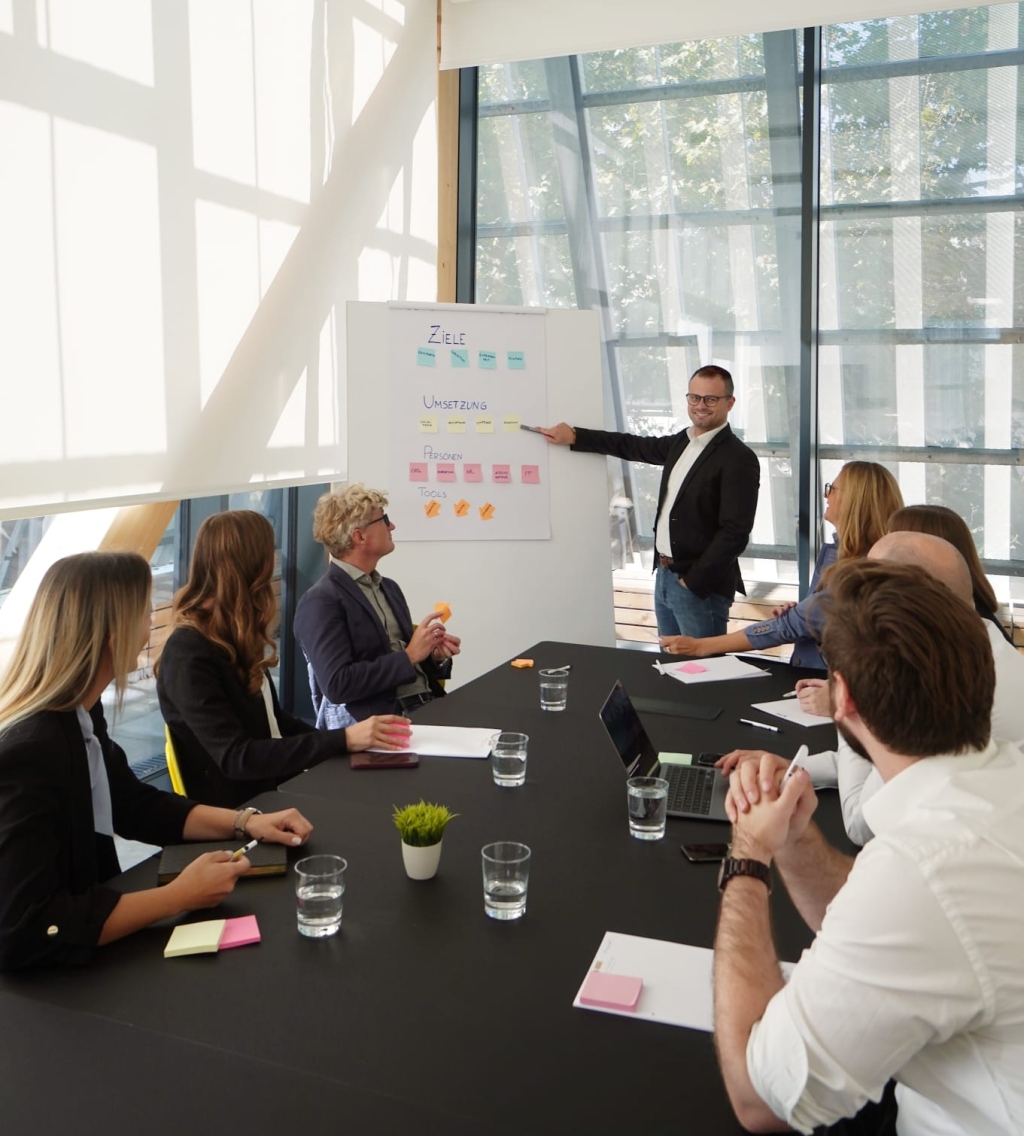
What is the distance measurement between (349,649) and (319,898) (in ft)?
5.50

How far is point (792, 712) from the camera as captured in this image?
2877 mm

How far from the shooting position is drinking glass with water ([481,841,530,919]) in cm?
166

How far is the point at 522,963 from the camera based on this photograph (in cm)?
152

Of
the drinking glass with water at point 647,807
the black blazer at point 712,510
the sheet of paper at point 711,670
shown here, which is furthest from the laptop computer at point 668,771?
the black blazer at point 712,510

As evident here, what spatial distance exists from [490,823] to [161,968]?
2.40ft

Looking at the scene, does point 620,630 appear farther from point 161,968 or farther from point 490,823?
point 161,968

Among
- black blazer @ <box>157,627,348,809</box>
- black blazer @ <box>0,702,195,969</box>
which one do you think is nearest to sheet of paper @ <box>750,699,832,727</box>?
black blazer @ <box>157,627,348,809</box>

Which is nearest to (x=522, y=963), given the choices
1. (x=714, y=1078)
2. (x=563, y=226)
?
(x=714, y=1078)

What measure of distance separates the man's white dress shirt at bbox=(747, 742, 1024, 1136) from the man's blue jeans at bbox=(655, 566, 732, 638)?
368 cm

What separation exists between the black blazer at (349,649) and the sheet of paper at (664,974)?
66.8 inches

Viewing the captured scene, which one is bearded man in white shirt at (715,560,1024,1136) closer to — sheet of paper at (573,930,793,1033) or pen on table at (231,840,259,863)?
sheet of paper at (573,930,793,1033)

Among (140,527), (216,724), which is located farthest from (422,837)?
(140,527)

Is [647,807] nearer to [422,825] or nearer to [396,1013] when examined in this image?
[422,825]

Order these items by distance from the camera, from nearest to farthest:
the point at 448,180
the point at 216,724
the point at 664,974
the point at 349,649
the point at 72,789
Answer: the point at 664,974
the point at 72,789
the point at 216,724
the point at 349,649
the point at 448,180
